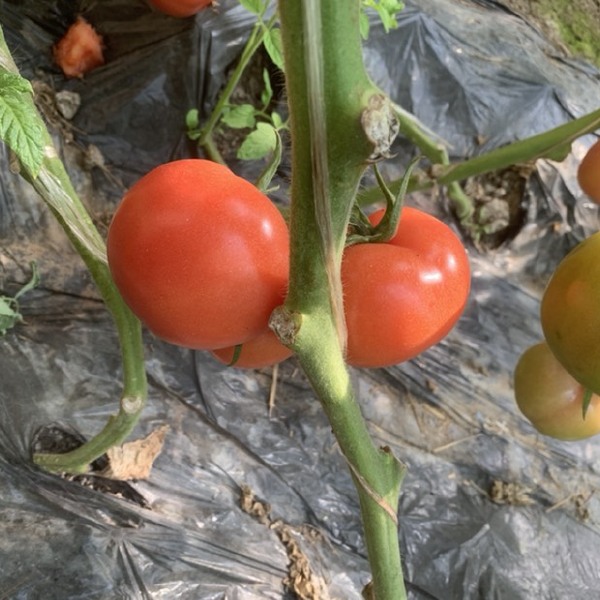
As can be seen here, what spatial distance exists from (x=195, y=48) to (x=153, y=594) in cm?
101

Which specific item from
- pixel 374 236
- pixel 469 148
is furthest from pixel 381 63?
pixel 374 236

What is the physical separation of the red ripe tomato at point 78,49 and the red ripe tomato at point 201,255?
2.52ft

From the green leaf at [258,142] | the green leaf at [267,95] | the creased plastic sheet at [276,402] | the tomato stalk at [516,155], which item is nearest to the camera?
the tomato stalk at [516,155]

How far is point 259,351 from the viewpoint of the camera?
80cm

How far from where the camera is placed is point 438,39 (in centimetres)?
139

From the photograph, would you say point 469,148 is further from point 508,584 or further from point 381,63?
point 508,584

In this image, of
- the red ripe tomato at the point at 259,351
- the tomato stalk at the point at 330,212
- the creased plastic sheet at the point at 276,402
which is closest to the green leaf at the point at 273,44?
the creased plastic sheet at the point at 276,402

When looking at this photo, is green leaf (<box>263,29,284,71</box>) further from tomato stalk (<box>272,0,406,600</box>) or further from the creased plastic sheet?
tomato stalk (<box>272,0,406,600</box>)

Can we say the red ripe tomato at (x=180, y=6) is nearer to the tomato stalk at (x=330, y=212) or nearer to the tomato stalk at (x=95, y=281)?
the tomato stalk at (x=95, y=281)

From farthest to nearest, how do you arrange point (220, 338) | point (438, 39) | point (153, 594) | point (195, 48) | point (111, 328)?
point (438, 39) < point (195, 48) < point (111, 328) < point (153, 594) < point (220, 338)

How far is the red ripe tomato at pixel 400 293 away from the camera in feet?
2.40

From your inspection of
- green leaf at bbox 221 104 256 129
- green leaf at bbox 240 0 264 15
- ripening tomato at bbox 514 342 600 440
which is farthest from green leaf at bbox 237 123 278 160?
ripening tomato at bbox 514 342 600 440

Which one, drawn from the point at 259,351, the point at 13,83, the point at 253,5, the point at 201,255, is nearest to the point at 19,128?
the point at 13,83

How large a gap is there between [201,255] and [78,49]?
86 centimetres
